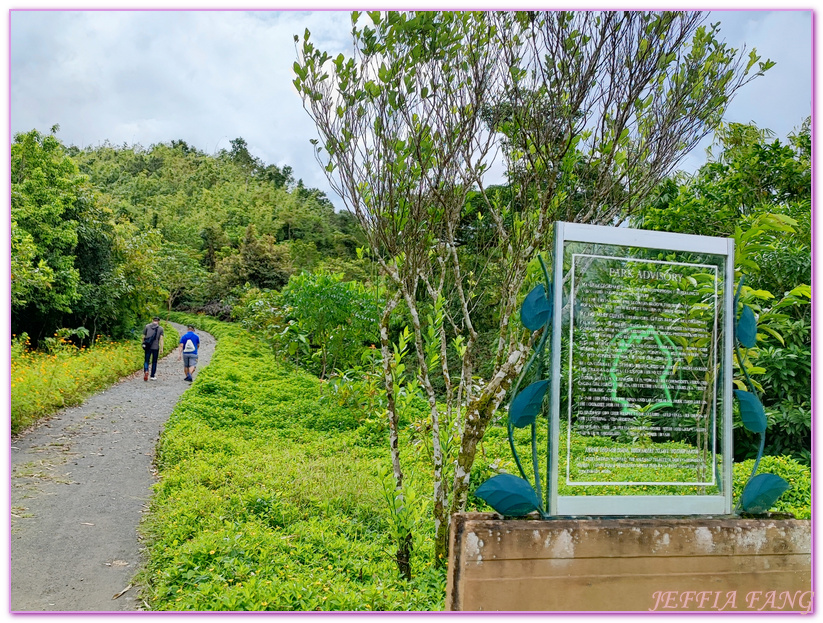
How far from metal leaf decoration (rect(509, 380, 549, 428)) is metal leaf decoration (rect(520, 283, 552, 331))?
261 mm

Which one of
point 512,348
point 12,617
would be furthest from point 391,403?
point 12,617

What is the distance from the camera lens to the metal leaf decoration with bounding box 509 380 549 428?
2750 millimetres

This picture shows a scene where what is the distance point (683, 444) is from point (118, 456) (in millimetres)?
5309

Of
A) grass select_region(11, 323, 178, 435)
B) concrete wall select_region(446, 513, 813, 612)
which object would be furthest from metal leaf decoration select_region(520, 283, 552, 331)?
grass select_region(11, 323, 178, 435)

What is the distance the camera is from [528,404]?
275 centimetres

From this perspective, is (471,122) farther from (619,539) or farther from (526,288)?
(619,539)

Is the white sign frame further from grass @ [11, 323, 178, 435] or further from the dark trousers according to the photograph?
the dark trousers

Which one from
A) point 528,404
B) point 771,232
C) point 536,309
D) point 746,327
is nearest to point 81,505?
point 528,404

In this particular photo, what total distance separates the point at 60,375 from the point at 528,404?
821cm

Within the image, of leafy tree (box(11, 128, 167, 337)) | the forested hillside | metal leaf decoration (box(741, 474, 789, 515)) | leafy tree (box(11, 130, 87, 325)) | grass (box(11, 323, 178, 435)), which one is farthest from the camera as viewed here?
the forested hillside

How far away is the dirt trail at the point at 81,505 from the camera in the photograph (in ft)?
11.0

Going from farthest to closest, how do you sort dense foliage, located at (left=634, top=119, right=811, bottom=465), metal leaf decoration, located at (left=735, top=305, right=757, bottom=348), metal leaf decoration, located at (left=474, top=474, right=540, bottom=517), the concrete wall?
dense foliage, located at (left=634, top=119, right=811, bottom=465) → metal leaf decoration, located at (left=735, top=305, right=757, bottom=348) → metal leaf decoration, located at (left=474, top=474, right=540, bottom=517) → the concrete wall

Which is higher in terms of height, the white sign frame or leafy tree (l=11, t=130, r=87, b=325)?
leafy tree (l=11, t=130, r=87, b=325)

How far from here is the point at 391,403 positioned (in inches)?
135
